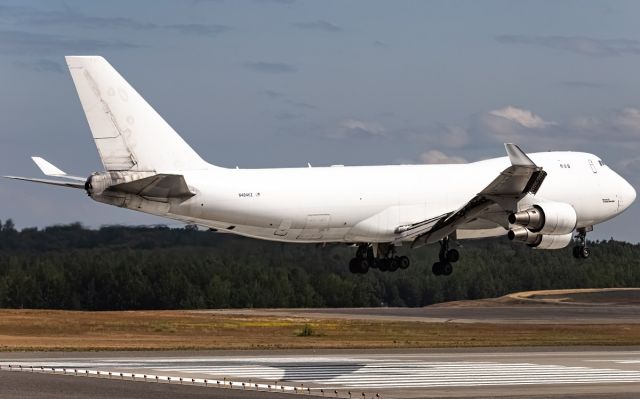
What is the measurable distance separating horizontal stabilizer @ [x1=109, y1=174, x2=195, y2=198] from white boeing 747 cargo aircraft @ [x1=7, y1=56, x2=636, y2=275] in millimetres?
61

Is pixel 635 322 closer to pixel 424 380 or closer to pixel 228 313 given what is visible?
pixel 228 313

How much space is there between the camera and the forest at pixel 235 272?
87.1 metres

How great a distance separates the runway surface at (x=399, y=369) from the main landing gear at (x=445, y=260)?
4.94 meters

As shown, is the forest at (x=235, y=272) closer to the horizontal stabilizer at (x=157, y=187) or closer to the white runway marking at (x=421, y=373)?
the white runway marking at (x=421, y=373)

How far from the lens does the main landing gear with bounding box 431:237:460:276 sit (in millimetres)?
65750

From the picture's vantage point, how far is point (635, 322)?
123 metres

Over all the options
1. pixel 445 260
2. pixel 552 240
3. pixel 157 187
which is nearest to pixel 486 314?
pixel 445 260

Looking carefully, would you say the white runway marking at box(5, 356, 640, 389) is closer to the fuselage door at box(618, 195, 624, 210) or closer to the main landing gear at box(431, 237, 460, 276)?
the main landing gear at box(431, 237, 460, 276)

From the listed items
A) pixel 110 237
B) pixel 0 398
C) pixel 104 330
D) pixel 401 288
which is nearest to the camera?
pixel 0 398

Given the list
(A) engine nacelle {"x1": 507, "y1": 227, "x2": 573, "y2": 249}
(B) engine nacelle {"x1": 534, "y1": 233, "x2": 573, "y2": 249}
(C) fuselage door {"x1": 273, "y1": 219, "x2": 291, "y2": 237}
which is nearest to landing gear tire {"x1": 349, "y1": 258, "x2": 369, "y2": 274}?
(C) fuselage door {"x1": 273, "y1": 219, "x2": 291, "y2": 237}

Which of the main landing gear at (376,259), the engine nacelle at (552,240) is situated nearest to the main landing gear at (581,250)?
the engine nacelle at (552,240)

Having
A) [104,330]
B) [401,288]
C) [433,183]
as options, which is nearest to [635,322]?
[401,288]

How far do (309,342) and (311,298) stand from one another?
3226 cm

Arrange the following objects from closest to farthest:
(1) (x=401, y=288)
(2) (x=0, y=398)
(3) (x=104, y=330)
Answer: (2) (x=0, y=398) → (3) (x=104, y=330) → (1) (x=401, y=288)
